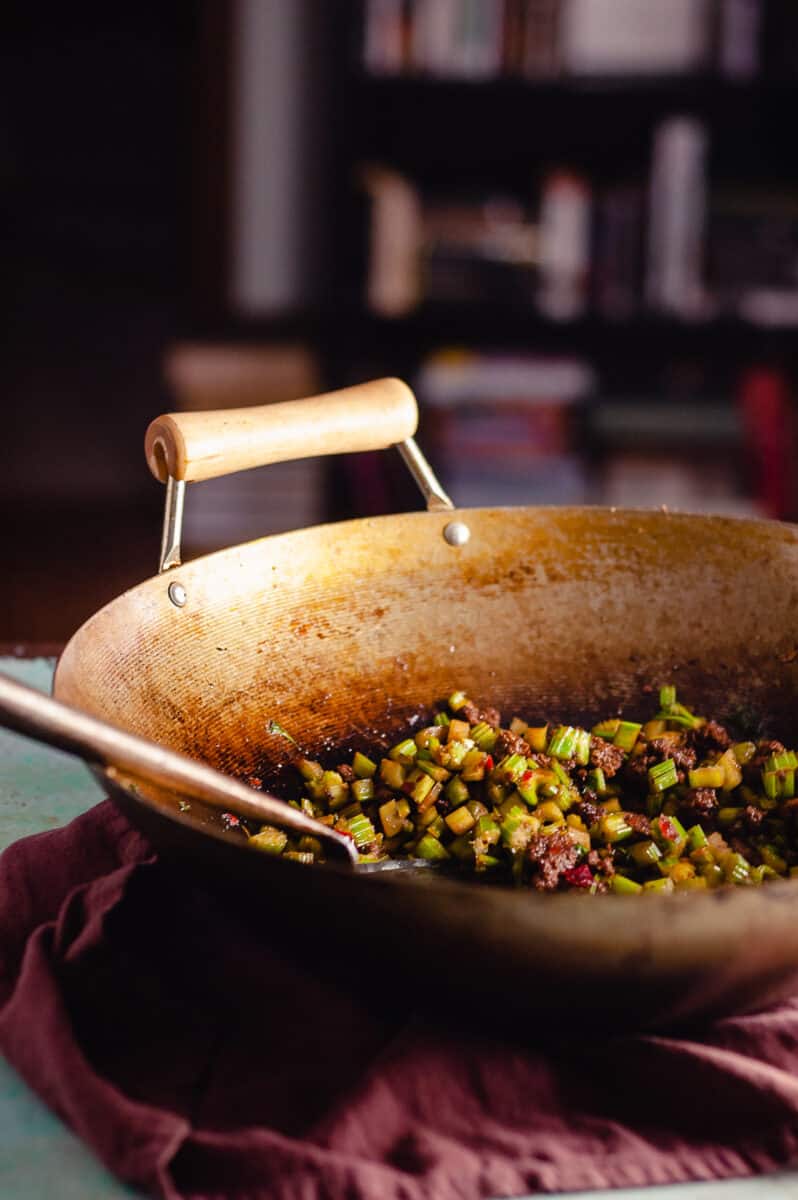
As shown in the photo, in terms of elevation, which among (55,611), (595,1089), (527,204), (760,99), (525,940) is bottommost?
(55,611)

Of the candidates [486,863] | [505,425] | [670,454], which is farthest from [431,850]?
[670,454]

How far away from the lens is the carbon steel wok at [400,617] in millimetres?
850

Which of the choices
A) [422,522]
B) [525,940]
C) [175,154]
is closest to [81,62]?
[175,154]

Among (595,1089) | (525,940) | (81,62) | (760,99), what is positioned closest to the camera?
(525,940)

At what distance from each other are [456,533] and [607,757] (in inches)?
9.3

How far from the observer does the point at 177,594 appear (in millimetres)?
855

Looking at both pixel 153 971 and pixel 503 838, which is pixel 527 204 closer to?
pixel 503 838

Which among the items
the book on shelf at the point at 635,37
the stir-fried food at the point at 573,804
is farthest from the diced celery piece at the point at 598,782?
the book on shelf at the point at 635,37

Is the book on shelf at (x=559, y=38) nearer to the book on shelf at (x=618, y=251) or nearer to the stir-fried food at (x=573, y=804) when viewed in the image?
the book on shelf at (x=618, y=251)

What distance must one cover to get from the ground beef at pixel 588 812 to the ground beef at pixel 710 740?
0.12 metres

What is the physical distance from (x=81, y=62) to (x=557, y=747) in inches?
141

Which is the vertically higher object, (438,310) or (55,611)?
(438,310)

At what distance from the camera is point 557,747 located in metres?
0.94

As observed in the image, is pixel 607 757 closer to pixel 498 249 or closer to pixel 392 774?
pixel 392 774
